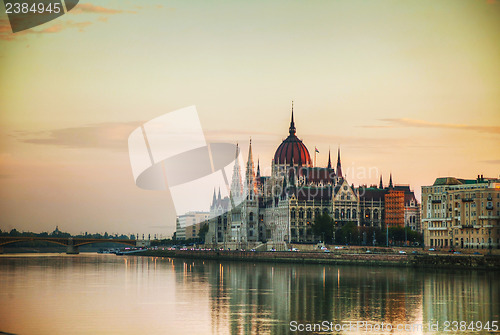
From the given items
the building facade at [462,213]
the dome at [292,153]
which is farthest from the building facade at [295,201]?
the building facade at [462,213]

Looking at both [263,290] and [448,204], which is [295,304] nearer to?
[263,290]

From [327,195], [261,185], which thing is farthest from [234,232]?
[327,195]

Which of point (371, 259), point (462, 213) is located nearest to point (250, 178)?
point (371, 259)

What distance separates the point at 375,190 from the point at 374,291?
114849mm

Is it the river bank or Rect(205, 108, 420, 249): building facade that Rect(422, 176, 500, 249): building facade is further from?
Rect(205, 108, 420, 249): building facade

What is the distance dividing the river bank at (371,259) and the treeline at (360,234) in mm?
17872

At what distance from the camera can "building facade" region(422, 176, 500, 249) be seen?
107500mm

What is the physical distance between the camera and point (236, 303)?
53031 mm

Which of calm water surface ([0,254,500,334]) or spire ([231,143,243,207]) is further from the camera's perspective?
spire ([231,143,243,207])

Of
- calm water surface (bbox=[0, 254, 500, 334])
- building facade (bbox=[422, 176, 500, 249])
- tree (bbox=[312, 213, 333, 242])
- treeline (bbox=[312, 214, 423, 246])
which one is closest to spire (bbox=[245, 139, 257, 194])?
treeline (bbox=[312, 214, 423, 246])

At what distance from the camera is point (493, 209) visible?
107 m

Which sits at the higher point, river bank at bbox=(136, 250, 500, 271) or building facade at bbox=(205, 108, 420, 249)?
building facade at bbox=(205, 108, 420, 249)

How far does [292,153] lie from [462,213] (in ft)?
268

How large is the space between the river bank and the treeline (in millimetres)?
17872
